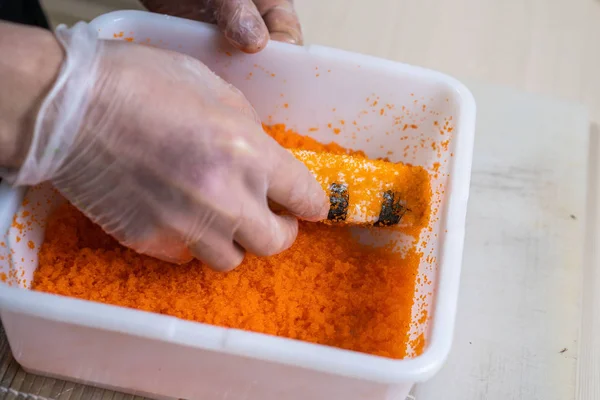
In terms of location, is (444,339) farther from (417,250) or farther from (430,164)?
(430,164)

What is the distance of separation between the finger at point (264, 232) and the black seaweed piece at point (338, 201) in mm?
78

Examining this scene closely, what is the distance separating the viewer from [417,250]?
34.3 inches

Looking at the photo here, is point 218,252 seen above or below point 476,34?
above

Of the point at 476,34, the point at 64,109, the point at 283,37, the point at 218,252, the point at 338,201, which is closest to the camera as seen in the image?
the point at 64,109

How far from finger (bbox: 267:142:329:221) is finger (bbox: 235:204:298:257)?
21mm

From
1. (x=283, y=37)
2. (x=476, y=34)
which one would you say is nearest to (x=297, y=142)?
(x=283, y=37)

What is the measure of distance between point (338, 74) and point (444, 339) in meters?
0.43

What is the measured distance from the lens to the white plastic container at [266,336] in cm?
65

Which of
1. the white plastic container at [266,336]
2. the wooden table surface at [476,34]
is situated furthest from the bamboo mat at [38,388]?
the wooden table surface at [476,34]

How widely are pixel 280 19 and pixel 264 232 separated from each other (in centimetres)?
41

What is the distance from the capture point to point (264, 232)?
72 cm

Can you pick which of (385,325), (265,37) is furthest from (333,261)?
(265,37)

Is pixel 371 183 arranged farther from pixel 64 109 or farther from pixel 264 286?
pixel 64 109

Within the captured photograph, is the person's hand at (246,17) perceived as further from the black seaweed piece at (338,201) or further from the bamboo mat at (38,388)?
the bamboo mat at (38,388)
